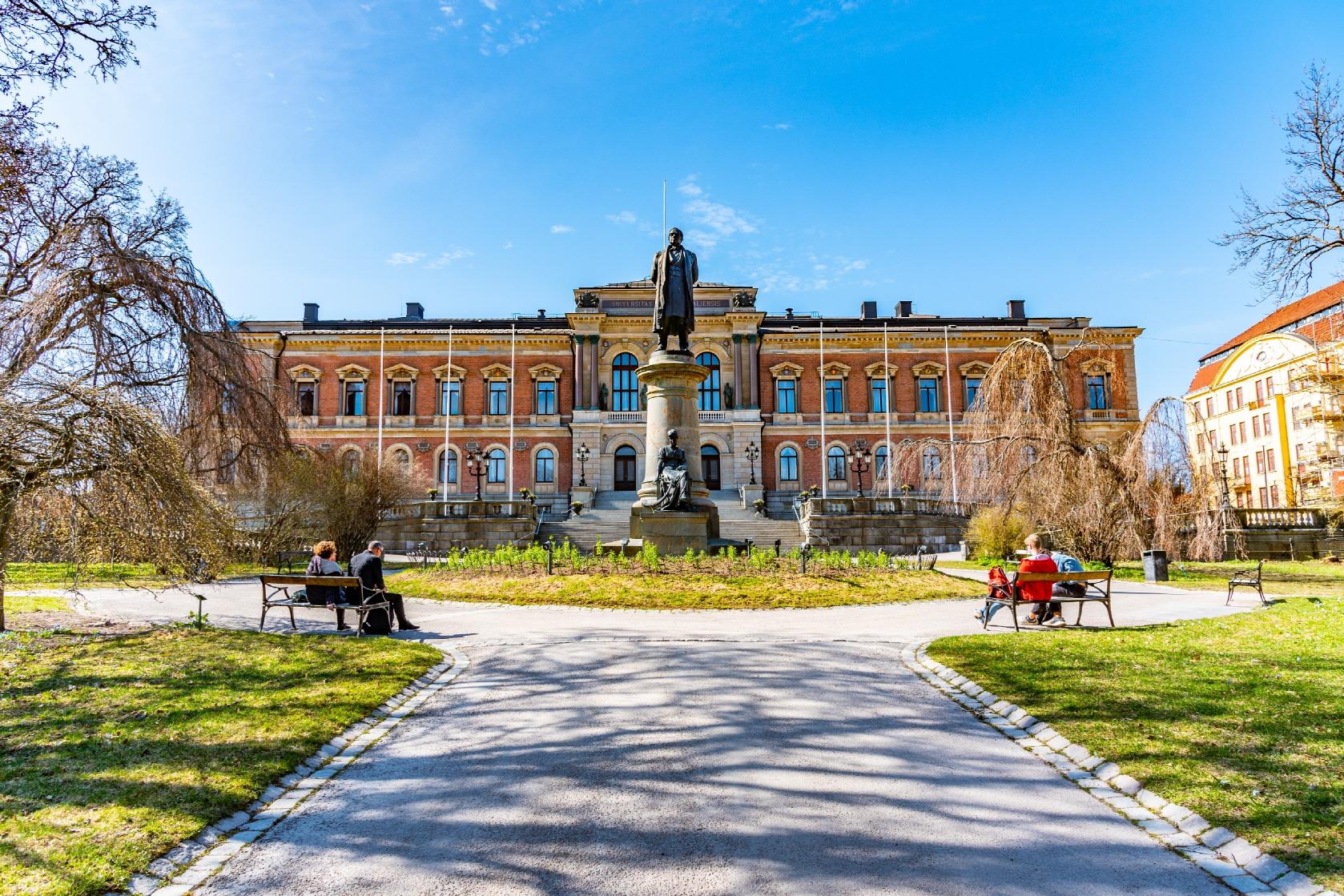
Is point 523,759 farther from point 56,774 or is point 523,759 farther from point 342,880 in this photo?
point 56,774

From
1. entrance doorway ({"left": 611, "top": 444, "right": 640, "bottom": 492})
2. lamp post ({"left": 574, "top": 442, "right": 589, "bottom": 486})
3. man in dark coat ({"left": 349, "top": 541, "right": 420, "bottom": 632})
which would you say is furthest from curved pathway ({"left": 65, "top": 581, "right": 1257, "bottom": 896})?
entrance doorway ({"left": 611, "top": 444, "right": 640, "bottom": 492})

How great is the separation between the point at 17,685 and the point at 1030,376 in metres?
21.3

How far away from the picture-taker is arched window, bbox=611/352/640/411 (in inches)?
1969

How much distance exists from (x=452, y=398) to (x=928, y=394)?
29777 mm

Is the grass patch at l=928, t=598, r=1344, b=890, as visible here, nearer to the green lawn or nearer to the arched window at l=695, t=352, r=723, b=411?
the green lawn

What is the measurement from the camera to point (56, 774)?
15.8ft

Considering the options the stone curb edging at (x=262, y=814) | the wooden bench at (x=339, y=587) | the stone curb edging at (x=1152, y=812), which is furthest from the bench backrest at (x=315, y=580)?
the stone curb edging at (x=1152, y=812)

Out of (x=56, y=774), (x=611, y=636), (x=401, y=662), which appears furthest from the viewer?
(x=611, y=636)

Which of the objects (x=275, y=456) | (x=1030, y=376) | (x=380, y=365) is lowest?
(x=275, y=456)

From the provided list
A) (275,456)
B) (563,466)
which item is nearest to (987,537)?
(275,456)

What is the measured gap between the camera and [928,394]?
50.6 meters

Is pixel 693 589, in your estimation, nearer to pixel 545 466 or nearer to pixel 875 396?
pixel 545 466

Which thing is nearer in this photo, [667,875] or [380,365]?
[667,875]

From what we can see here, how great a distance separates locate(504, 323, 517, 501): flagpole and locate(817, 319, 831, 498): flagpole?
1804 cm
